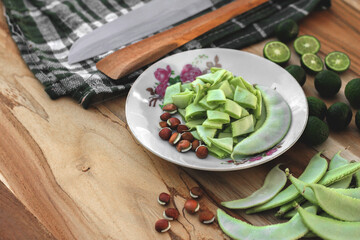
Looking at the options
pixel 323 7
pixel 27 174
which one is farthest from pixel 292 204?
pixel 323 7

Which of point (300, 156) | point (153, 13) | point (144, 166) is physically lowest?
point (300, 156)

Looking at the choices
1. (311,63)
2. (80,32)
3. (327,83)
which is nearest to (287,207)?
(327,83)

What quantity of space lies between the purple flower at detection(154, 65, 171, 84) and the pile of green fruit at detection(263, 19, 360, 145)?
23.5 inches

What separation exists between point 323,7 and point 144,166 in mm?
1797

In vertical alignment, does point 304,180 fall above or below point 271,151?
below

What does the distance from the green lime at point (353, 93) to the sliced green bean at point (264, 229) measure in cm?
79

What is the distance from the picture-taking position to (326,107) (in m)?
1.96

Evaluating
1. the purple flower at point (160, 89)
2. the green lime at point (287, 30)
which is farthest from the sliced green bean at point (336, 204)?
the green lime at point (287, 30)

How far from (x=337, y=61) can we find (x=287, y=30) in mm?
362

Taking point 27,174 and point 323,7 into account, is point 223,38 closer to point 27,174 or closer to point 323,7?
point 323,7

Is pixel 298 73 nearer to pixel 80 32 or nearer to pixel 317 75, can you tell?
pixel 317 75

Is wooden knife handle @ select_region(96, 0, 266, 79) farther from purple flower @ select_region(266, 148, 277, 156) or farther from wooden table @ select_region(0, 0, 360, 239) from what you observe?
purple flower @ select_region(266, 148, 277, 156)

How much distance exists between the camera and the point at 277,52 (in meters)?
2.32

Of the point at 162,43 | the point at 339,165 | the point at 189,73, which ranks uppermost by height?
the point at 162,43
